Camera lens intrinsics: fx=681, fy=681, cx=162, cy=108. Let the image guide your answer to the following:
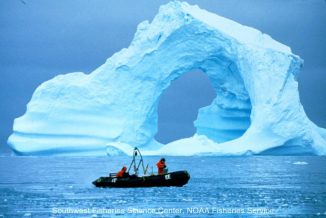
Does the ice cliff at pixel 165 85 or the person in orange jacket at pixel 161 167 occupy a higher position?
the ice cliff at pixel 165 85

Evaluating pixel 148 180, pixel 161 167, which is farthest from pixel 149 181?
pixel 161 167

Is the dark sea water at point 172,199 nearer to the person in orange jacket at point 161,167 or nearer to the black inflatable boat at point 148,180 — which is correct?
the black inflatable boat at point 148,180

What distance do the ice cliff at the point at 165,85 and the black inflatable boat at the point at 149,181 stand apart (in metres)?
12.5

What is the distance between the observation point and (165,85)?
116 feet

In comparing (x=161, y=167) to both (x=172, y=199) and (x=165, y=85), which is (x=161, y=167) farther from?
(x=165, y=85)

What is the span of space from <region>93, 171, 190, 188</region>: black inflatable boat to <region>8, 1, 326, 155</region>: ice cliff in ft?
41.0

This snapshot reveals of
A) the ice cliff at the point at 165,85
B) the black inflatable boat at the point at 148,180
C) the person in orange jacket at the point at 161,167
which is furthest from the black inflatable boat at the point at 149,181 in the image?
the ice cliff at the point at 165,85

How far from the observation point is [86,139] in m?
34.7

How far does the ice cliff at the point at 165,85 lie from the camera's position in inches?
1266

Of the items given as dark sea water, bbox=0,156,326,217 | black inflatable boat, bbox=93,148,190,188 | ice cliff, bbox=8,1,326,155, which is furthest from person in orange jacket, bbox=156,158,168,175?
ice cliff, bbox=8,1,326,155

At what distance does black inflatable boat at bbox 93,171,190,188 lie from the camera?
19156 millimetres

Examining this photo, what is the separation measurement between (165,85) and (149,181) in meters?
16.4

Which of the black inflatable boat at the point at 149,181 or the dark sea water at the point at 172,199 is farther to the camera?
the black inflatable boat at the point at 149,181

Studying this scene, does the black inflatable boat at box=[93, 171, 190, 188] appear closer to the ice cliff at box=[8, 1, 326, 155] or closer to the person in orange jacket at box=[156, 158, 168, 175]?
the person in orange jacket at box=[156, 158, 168, 175]
